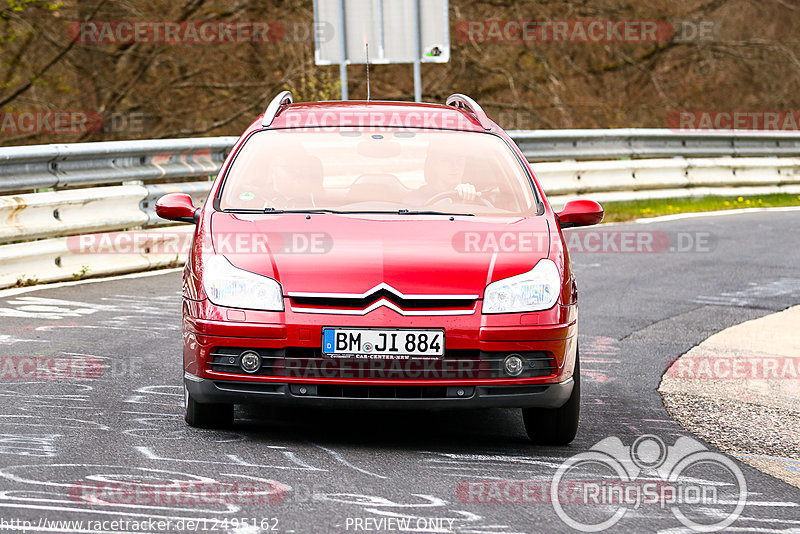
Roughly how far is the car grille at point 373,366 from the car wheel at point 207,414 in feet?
1.30

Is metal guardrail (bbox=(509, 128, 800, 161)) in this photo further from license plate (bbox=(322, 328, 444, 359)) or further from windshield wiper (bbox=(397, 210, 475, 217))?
license plate (bbox=(322, 328, 444, 359))

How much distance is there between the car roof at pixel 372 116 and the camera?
262 inches

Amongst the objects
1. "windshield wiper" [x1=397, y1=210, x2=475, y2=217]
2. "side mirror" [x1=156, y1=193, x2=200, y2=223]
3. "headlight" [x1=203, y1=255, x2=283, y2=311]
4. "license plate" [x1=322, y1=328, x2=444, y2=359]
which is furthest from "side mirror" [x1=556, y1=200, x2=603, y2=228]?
"side mirror" [x1=156, y1=193, x2=200, y2=223]

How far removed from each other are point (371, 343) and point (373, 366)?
10 centimetres

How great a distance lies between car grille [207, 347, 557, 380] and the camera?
5.07 meters

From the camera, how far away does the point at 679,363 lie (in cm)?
771

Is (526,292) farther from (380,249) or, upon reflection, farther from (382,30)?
(382,30)

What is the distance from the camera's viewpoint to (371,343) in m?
5.04

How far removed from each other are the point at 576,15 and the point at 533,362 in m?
18.1

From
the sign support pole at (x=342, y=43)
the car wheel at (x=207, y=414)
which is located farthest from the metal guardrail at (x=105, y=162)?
the car wheel at (x=207, y=414)

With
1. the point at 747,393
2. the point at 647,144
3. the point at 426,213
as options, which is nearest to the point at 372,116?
the point at 426,213

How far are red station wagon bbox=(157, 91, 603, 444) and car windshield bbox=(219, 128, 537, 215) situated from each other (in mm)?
71

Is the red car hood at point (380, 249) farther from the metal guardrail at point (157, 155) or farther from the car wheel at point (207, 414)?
the metal guardrail at point (157, 155)

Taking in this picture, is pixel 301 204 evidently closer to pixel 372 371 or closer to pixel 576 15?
pixel 372 371
